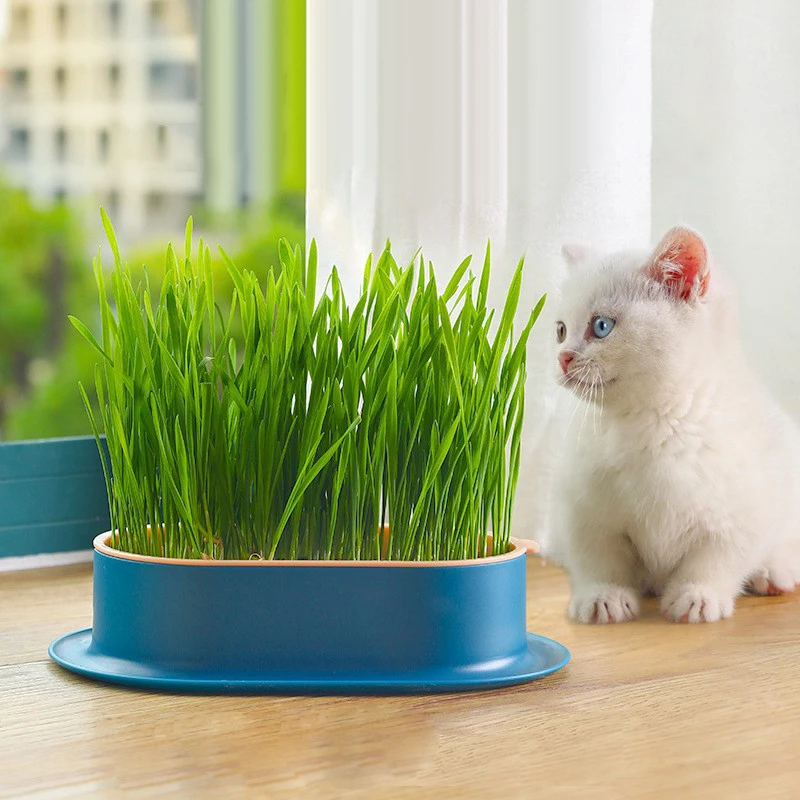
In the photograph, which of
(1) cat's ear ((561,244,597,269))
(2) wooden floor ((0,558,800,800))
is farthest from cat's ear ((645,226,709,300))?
(2) wooden floor ((0,558,800,800))

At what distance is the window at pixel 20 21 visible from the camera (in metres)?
1.87

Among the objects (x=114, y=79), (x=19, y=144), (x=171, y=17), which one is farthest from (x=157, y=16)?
(x=19, y=144)

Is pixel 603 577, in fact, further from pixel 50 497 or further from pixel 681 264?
pixel 50 497

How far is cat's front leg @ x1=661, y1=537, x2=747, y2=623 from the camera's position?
47.3 inches

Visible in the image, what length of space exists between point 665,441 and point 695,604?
17 centimetres

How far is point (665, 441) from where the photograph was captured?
1206mm

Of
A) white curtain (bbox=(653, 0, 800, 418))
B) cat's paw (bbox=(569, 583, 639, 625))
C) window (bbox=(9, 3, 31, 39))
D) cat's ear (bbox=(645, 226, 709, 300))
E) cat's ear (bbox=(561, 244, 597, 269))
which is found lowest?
cat's paw (bbox=(569, 583, 639, 625))

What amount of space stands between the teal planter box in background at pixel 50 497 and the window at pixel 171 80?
2.45 ft

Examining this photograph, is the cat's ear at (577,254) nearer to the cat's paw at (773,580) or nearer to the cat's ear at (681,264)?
the cat's ear at (681,264)

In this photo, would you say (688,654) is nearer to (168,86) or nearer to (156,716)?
(156,716)

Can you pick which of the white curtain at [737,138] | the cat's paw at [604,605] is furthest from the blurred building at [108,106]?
the cat's paw at [604,605]

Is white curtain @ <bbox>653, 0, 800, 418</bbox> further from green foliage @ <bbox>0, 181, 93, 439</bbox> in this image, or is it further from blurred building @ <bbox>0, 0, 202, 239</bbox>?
green foliage @ <bbox>0, 181, 93, 439</bbox>

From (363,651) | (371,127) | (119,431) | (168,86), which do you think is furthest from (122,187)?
(363,651)

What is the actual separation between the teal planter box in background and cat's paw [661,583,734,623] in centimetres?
77
